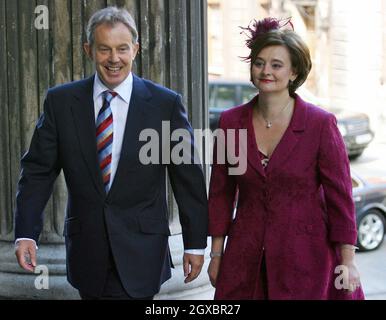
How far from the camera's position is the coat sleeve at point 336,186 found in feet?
12.2

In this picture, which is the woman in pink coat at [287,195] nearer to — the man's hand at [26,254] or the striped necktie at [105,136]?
the striped necktie at [105,136]

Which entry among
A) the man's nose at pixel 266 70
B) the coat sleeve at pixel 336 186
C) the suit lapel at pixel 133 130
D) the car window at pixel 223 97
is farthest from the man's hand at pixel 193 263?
the car window at pixel 223 97

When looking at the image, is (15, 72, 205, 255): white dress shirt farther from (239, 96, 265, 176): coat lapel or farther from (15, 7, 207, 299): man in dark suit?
(239, 96, 265, 176): coat lapel

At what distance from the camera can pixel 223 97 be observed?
1587 centimetres

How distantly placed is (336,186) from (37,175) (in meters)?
1.21

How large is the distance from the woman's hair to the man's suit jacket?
16.4 inches

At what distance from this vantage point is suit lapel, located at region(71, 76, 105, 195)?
3.77 m

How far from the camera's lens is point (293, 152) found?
12.3ft

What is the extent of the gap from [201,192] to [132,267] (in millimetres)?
428

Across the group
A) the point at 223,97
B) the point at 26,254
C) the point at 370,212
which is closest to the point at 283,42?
the point at 26,254

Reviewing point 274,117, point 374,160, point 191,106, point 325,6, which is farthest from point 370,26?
point 274,117

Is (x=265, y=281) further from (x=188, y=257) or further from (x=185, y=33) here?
(x=185, y=33)

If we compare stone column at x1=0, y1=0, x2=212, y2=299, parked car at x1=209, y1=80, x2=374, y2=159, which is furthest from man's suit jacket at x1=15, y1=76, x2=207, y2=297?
parked car at x1=209, y1=80, x2=374, y2=159

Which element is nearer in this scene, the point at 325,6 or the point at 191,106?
the point at 191,106
